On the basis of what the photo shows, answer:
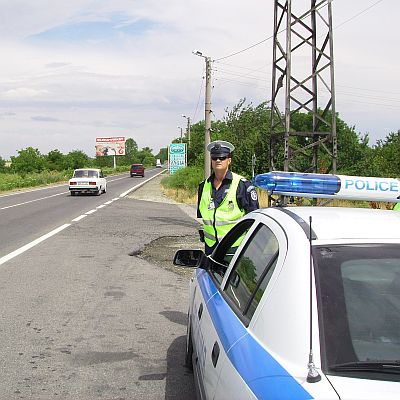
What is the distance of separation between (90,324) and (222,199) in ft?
6.55

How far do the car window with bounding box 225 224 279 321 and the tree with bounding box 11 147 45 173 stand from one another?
110618mm

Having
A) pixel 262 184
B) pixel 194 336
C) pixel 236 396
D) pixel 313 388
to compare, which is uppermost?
pixel 262 184

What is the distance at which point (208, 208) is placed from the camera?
474 cm

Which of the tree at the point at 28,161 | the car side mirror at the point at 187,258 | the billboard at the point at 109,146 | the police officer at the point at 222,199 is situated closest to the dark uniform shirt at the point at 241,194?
the police officer at the point at 222,199

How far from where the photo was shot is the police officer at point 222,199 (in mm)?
4660

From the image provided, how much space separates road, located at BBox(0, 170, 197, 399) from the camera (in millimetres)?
4004

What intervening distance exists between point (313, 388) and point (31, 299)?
5511 mm

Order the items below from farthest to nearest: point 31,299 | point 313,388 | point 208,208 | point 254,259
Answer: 1. point 31,299
2. point 208,208
3. point 254,259
4. point 313,388

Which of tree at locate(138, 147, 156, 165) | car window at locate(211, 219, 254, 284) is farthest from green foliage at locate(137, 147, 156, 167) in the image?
car window at locate(211, 219, 254, 284)

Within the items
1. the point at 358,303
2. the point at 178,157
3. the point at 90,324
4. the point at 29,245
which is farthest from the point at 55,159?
the point at 358,303

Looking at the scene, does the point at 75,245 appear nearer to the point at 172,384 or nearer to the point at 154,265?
the point at 154,265

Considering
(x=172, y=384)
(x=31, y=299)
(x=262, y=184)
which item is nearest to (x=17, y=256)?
(x=31, y=299)

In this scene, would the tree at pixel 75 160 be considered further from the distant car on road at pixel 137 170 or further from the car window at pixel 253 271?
the car window at pixel 253 271

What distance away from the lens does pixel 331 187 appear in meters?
3.27
